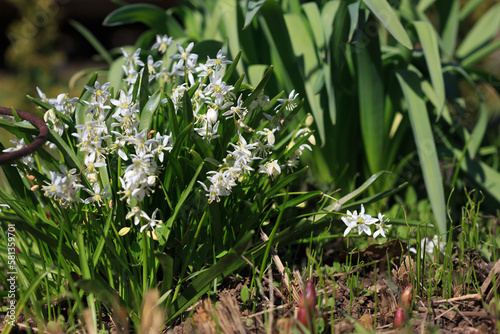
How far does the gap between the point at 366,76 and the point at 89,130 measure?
1296mm

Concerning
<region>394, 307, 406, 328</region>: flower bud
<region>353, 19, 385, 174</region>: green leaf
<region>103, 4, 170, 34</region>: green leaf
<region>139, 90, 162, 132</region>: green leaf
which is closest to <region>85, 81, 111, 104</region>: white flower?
<region>139, 90, 162, 132</region>: green leaf

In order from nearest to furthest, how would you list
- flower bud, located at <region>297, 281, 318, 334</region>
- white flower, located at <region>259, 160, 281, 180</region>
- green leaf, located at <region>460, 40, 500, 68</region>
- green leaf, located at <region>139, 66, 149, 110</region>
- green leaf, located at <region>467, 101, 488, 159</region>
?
flower bud, located at <region>297, 281, 318, 334</region>
white flower, located at <region>259, 160, 281, 180</region>
green leaf, located at <region>139, 66, 149, 110</region>
green leaf, located at <region>467, 101, 488, 159</region>
green leaf, located at <region>460, 40, 500, 68</region>

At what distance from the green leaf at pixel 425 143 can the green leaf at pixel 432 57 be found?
11 centimetres

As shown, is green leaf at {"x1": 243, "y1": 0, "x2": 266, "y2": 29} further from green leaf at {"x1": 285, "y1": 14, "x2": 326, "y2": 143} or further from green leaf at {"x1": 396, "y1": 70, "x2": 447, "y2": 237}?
green leaf at {"x1": 396, "y1": 70, "x2": 447, "y2": 237}

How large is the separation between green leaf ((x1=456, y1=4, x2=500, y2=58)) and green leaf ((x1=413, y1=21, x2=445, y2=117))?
815mm

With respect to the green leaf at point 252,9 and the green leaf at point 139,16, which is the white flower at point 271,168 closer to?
the green leaf at point 252,9

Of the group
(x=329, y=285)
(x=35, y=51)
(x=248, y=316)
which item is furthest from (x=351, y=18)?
(x=35, y=51)

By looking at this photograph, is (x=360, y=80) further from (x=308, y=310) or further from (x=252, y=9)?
(x=308, y=310)

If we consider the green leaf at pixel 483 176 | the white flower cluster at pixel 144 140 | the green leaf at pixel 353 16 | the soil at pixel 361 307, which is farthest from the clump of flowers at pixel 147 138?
the green leaf at pixel 483 176

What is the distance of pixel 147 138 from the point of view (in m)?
1.38

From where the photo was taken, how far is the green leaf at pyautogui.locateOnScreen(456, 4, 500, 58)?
269cm

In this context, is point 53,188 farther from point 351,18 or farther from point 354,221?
point 351,18

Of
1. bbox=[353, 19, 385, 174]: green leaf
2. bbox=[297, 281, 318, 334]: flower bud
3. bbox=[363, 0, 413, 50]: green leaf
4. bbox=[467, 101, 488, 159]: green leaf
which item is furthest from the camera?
bbox=[467, 101, 488, 159]: green leaf

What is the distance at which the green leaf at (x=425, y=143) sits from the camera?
68.3 inches
